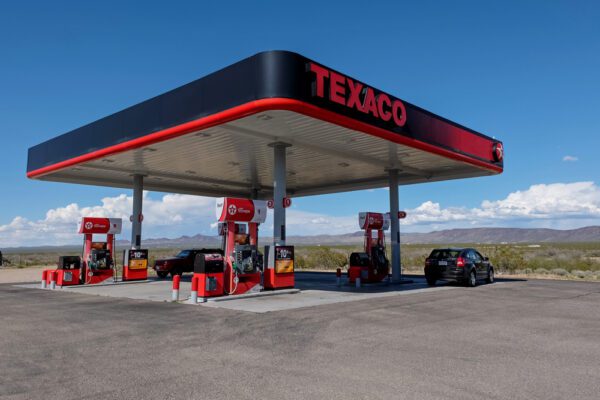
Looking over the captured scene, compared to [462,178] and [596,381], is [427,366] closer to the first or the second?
[596,381]

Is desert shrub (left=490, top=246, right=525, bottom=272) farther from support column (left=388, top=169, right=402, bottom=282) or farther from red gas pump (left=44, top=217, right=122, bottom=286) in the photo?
red gas pump (left=44, top=217, right=122, bottom=286)

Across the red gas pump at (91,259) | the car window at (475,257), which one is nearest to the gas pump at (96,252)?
the red gas pump at (91,259)

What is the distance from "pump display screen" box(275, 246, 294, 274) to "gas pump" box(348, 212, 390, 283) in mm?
3872

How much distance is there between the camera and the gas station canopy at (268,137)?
12.7 meters

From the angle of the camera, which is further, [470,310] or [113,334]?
[470,310]

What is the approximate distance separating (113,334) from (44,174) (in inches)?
642

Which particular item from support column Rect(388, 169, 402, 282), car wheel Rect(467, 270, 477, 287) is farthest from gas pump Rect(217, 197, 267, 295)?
car wheel Rect(467, 270, 477, 287)

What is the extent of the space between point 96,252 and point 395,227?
14.0 meters

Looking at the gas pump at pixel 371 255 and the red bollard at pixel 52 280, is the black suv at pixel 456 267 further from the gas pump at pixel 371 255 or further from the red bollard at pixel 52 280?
the red bollard at pixel 52 280

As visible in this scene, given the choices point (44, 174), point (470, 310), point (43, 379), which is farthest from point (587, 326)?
point (44, 174)

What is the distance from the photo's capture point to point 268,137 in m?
16.3

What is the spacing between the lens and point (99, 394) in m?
5.34

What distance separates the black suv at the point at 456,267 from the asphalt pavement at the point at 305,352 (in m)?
5.69

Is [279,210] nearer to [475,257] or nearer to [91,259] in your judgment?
[475,257]
